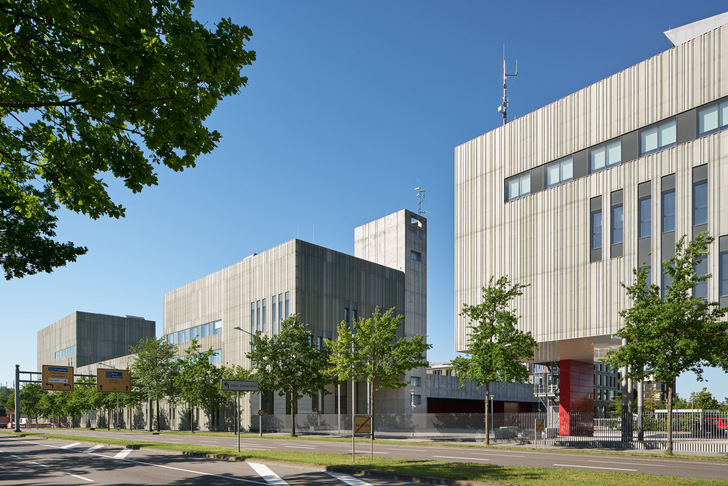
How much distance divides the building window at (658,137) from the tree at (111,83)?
2666cm

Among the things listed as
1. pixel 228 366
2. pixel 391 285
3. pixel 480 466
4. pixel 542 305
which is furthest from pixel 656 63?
pixel 228 366

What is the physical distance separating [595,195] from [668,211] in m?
4.41

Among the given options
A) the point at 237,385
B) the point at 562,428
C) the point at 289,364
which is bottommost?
the point at 562,428

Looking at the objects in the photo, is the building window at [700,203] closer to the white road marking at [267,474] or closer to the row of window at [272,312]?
the white road marking at [267,474]

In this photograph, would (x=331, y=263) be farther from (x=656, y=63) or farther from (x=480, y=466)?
(x=480, y=466)

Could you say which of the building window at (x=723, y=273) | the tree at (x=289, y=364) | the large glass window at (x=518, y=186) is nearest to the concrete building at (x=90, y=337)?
the tree at (x=289, y=364)

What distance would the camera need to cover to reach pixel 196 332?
79.7 meters

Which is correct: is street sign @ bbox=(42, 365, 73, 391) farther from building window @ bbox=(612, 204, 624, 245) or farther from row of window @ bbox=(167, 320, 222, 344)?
building window @ bbox=(612, 204, 624, 245)

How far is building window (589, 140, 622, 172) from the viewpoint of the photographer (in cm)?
3434

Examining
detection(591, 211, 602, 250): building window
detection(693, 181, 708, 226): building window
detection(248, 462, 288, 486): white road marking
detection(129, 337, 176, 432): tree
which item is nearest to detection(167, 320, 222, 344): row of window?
detection(129, 337, 176, 432): tree

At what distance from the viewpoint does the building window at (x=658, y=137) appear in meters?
31.6

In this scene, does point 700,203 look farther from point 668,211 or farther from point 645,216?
point 645,216

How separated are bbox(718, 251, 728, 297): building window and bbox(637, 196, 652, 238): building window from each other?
3992 millimetres

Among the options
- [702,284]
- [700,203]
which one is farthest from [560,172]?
[702,284]
